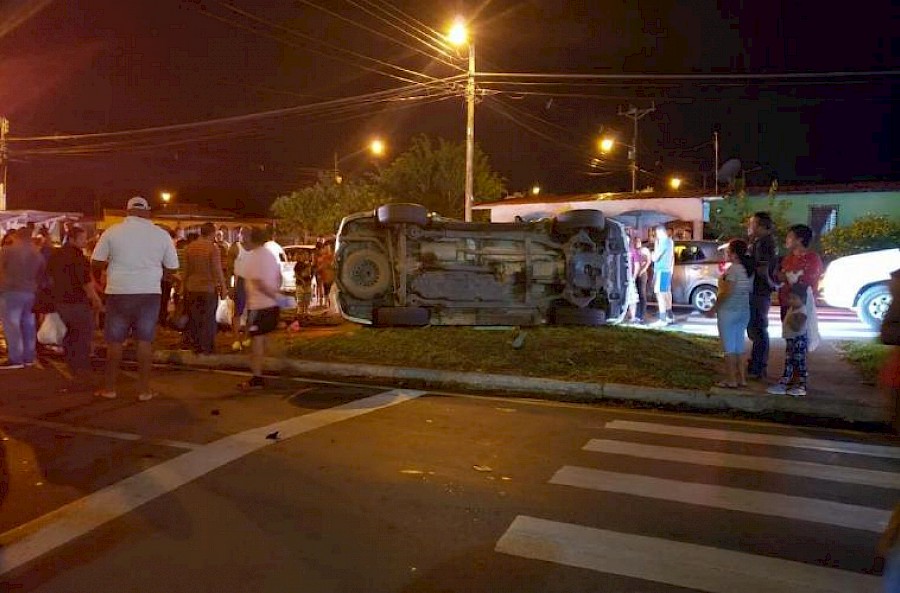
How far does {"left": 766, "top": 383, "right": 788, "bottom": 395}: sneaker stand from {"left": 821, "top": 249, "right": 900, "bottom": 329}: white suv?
5.95m

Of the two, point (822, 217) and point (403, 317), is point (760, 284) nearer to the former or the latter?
point (403, 317)

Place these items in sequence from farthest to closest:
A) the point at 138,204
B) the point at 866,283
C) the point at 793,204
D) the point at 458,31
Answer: the point at 793,204
the point at 458,31
the point at 866,283
the point at 138,204

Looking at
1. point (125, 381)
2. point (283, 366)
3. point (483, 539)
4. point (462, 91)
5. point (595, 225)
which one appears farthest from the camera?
point (462, 91)

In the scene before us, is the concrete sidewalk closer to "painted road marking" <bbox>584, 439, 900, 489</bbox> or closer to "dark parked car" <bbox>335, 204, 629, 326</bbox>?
"dark parked car" <bbox>335, 204, 629, 326</bbox>

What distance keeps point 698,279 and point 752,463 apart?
11.9 meters

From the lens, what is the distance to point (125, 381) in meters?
8.86

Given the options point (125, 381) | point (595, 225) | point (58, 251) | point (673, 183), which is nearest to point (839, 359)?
point (595, 225)

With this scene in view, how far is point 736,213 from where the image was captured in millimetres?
28094

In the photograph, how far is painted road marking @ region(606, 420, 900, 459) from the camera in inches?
253

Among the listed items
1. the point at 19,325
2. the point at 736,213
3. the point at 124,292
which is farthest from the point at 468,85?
the point at 124,292

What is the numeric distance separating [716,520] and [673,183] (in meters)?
52.1

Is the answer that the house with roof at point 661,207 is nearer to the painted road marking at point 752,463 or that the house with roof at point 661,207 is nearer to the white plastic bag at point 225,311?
the white plastic bag at point 225,311

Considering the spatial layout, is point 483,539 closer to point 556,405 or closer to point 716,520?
point 716,520

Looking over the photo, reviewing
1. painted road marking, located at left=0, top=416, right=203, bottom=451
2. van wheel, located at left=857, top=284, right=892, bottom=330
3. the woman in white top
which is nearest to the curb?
the woman in white top
